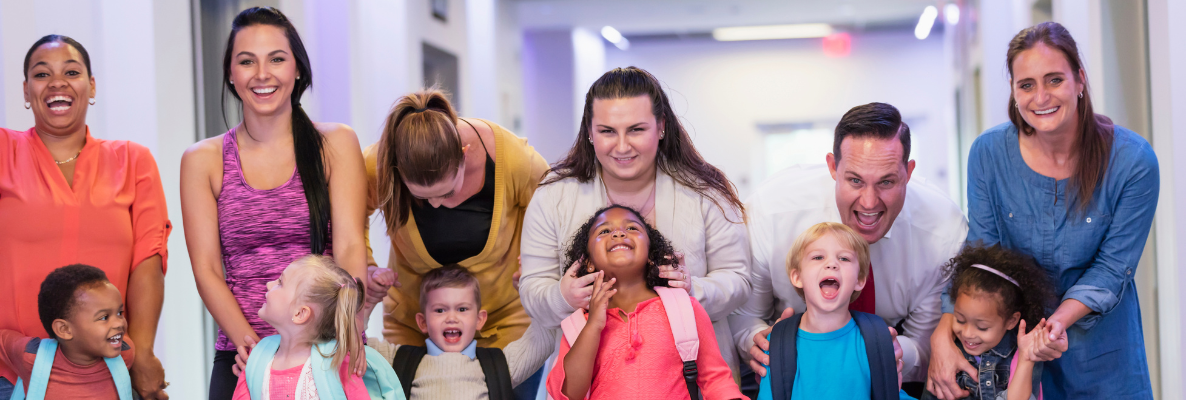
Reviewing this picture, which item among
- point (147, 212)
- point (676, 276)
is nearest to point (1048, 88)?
point (676, 276)

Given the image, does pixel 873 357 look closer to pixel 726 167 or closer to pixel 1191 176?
pixel 1191 176

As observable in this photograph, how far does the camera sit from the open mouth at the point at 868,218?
2600 mm

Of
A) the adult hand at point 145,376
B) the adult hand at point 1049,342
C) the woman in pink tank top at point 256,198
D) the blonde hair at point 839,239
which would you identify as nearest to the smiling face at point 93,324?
the adult hand at point 145,376

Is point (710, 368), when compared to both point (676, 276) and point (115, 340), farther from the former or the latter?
point (115, 340)

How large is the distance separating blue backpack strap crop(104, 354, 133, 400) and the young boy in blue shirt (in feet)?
5.89

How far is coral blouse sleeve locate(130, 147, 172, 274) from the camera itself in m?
2.48

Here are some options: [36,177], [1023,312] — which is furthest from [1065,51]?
[36,177]

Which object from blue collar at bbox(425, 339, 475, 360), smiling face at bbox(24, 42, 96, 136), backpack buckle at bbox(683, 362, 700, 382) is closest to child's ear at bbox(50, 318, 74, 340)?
smiling face at bbox(24, 42, 96, 136)

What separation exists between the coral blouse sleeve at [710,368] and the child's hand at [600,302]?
0.24 metres

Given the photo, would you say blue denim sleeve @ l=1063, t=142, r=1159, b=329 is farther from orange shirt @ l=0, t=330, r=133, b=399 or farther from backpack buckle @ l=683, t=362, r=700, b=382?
orange shirt @ l=0, t=330, r=133, b=399

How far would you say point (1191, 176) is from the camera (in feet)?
9.58

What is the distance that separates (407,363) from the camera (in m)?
2.63

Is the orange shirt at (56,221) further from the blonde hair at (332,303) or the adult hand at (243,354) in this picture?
the blonde hair at (332,303)

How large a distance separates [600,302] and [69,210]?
1.53 m
